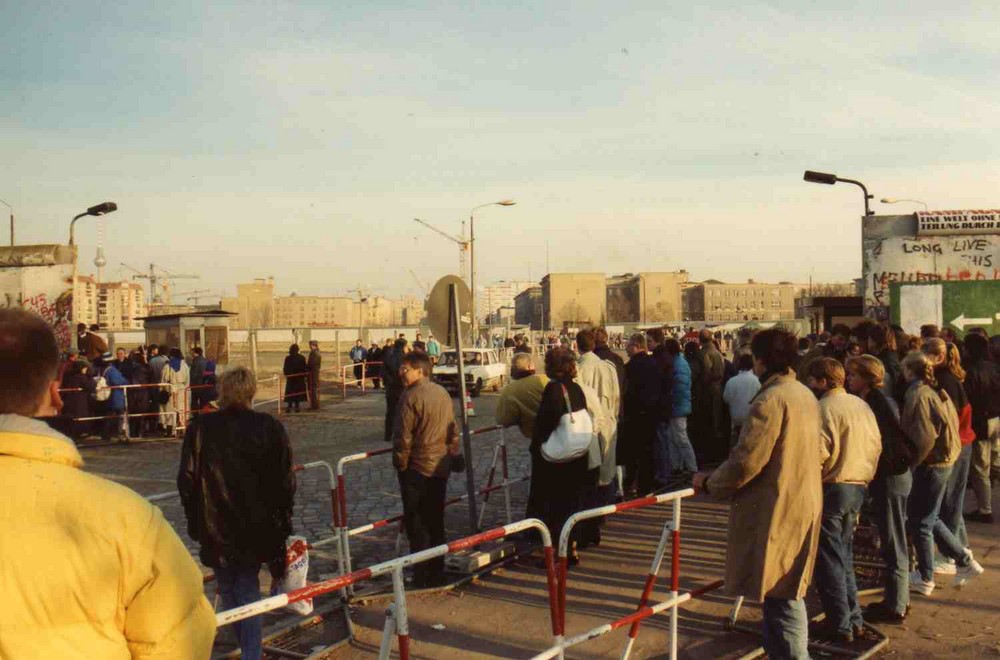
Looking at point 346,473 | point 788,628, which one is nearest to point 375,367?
point 346,473

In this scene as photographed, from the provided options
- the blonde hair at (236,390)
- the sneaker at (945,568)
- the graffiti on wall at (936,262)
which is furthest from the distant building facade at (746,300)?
the blonde hair at (236,390)

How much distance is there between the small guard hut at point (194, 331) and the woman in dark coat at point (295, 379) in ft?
6.09

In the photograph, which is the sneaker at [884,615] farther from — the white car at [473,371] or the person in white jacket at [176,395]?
the white car at [473,371]

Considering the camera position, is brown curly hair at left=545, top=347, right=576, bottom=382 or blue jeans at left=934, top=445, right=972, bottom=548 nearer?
blue jeans at left=934, top=445, right=972, bottom=548

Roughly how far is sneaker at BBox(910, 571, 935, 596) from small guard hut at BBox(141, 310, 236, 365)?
20033 millimetres

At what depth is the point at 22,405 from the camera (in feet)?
6.30

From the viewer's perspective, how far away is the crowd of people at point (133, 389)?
1772 cm

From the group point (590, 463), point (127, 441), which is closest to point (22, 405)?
point (590, 463)

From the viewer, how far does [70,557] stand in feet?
5.96

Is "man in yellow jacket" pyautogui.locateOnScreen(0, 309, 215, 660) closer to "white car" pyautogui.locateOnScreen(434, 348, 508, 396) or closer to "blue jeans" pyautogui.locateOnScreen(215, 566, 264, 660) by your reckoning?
"blue jeans" pyautogui.locateOnScreen(215, 566, 264, 660)

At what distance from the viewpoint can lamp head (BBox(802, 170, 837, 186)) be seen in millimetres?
20266

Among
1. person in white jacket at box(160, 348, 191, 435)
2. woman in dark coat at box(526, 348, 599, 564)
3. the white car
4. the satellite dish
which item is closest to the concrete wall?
person in white jacket at box(160, 348, 191, 435)

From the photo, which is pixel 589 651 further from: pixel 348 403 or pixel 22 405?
pixel 348 403

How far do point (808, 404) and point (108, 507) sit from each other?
3967mm
